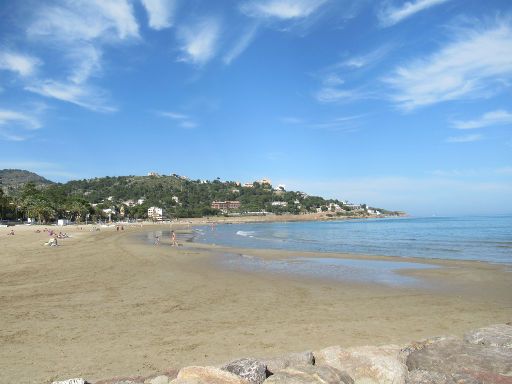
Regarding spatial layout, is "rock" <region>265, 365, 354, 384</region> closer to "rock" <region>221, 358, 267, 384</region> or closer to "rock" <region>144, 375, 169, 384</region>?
"rock" <region>221, 358, 267, 384</region>

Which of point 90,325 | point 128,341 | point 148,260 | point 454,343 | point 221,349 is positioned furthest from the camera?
point 148,260

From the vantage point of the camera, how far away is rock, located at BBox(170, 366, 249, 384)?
194 inches

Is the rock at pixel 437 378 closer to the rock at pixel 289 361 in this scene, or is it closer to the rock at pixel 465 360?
the rock at pixel 465 360

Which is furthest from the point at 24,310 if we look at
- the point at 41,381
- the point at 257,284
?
the point at 257,284

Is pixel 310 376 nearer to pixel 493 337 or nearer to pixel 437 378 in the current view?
pixel 437 378

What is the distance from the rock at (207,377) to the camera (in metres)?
4.93

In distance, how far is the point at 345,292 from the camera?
1497 cm

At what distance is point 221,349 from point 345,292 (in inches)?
312

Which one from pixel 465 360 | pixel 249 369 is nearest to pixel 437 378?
pixel 465 360

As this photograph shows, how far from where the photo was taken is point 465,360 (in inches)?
220

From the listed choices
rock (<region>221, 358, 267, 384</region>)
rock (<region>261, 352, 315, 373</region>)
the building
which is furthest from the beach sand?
the building

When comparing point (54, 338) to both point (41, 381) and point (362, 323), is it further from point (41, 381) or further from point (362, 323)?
point (362, 323)

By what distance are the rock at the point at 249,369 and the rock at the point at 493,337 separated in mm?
3610

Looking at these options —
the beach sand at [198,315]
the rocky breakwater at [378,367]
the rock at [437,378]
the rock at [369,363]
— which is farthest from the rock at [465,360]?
the beach sand at [198,315]
